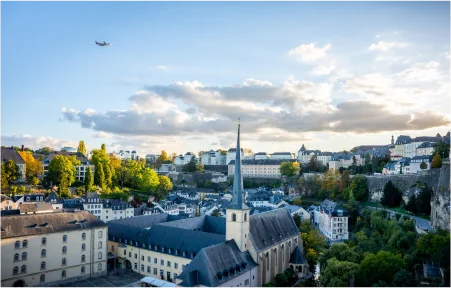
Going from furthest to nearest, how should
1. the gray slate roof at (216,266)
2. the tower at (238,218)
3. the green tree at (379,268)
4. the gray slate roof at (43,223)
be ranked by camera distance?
1. the tower at (238,218)
2. the gray slate roof at (43,223)
3. the green tree at (379,268)
4. the gray slate roof at (216,266)

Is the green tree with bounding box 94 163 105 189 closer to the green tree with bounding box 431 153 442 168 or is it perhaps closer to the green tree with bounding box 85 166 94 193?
the green tree with bounding box 85 166 94 193

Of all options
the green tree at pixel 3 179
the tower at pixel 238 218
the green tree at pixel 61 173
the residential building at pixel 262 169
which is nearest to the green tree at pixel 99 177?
the green tree at pixel 61 173

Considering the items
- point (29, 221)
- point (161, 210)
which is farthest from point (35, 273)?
point (161, 210)

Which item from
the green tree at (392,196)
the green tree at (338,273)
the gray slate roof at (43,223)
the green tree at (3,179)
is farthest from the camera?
the green tree at (392,196)

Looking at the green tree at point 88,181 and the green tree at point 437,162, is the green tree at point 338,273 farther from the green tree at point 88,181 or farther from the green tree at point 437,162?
the green tree at point 88,181

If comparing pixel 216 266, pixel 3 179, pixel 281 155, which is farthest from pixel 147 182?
pixel 281 155

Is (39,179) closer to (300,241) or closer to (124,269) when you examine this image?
(124,269)

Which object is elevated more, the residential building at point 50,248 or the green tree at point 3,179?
the green tree at point 3,179
